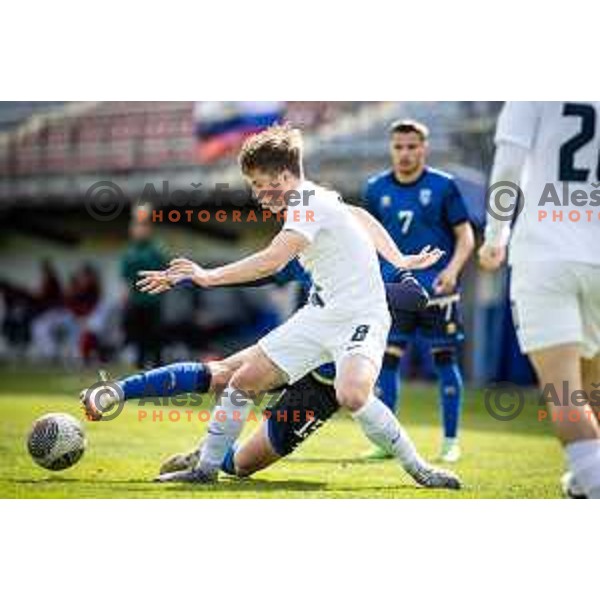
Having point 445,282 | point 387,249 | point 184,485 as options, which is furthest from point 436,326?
point 184,485

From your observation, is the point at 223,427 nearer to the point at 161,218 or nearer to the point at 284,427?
the point at 284,427

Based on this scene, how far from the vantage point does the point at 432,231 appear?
6230mm

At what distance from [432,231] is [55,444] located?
6.73ft

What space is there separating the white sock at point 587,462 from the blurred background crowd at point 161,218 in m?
2.07

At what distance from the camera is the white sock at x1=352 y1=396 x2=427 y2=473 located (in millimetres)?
4875

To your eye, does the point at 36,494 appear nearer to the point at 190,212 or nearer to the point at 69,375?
the point at 190,212

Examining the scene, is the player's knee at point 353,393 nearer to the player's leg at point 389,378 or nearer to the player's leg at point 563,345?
the player's leg at point 563,345

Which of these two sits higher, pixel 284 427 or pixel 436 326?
pixel 436 326

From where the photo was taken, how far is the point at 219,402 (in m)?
5.12

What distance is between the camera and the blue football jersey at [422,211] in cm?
620

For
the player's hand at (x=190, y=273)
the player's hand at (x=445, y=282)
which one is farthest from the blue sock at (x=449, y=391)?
the player's hand at (x=190, y=273)

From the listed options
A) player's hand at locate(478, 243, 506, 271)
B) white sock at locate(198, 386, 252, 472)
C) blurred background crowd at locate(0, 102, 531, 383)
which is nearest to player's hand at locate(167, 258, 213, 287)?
white sock at locate(198, 386, 252, 472)

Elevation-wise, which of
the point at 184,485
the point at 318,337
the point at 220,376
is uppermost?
the point at 318,337

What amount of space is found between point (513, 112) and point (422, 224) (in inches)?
84.2
